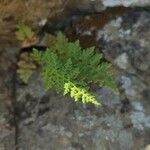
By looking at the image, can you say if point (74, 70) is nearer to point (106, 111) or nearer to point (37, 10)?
point (106, 111)

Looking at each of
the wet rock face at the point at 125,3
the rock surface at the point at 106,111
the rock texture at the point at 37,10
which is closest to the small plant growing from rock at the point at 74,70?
the rock surface at the point at 106,111

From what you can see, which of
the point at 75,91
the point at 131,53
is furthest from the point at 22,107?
the point at 131,53

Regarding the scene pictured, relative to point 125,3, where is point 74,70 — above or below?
below

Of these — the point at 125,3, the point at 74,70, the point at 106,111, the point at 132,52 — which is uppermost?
the point at 125,3

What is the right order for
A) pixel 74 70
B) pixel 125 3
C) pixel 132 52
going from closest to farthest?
pixel 74 70 < pixel 132 52 < pixel 125 3

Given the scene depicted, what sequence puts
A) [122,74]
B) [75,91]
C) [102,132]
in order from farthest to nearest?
[122,74] → [102,132] → [75,91]

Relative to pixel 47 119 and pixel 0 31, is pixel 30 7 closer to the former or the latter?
pixel 0 31

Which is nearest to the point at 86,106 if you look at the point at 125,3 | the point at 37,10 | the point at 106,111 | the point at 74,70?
the point at 106,111

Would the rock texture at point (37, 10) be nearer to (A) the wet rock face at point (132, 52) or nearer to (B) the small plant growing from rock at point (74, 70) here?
(A) the wet rock face at point (132, 52)

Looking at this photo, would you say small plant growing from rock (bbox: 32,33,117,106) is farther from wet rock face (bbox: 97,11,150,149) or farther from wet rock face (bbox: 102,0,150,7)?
wet rock face (bbox: 102,0,150,7)
